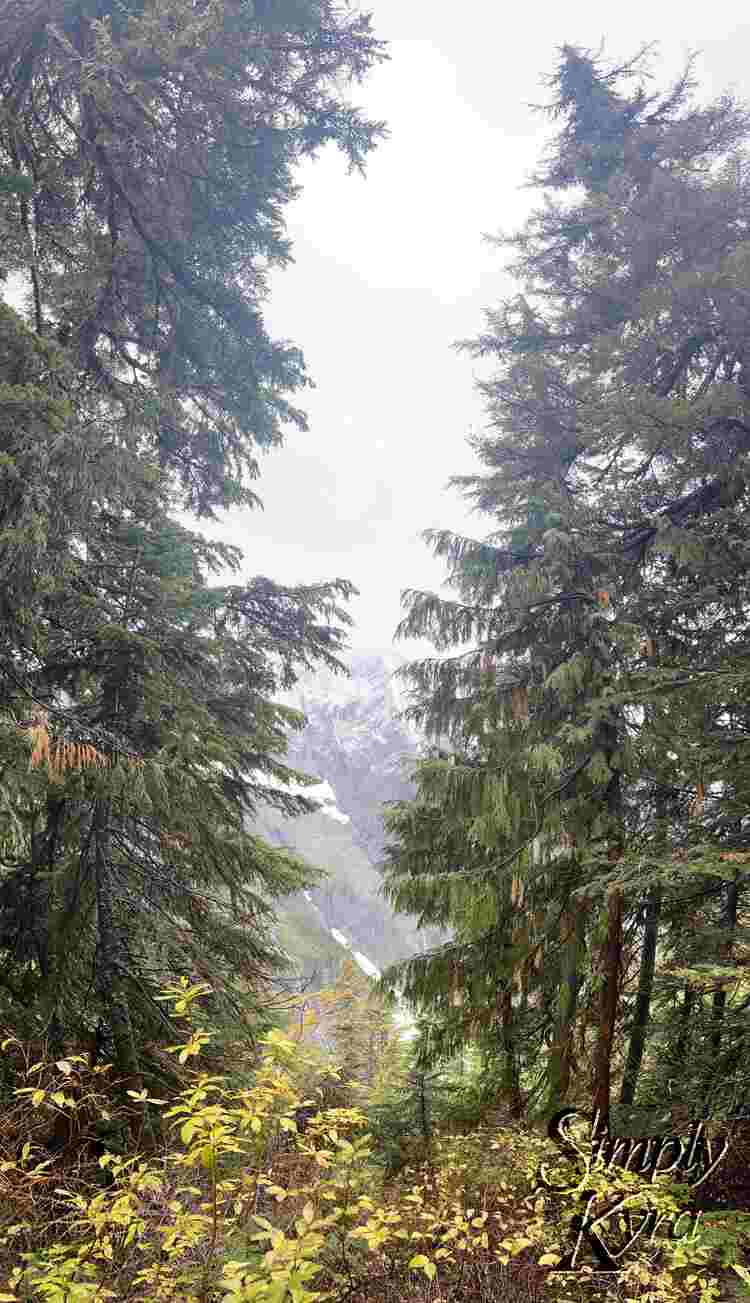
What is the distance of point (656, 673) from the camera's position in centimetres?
599

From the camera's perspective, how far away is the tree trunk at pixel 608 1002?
6.20 meters

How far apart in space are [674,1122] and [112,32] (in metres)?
11.7

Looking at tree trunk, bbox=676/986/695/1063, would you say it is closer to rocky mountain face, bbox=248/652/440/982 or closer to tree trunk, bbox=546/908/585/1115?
tree trunk, bbox=546/908/585/1115

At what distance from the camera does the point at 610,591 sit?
7648mm

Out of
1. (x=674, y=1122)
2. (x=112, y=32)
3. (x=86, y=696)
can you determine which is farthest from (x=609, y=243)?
(x=674, y=1122)

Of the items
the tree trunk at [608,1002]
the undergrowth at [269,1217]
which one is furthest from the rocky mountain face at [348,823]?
the undergrowth at [269,1217]

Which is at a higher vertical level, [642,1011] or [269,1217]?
[642,1011]

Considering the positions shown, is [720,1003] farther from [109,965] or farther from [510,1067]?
[109,965]

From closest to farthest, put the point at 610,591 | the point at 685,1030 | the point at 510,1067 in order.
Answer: the point at 685,1030 < the point at 610,591 < the point at 510,1067

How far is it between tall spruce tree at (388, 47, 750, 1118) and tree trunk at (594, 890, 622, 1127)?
27 mm

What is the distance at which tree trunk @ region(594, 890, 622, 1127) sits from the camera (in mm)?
6195

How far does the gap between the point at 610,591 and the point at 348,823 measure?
134m

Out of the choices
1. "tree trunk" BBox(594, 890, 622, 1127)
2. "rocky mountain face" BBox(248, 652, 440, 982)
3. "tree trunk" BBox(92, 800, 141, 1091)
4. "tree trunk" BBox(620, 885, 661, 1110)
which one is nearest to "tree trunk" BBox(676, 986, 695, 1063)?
"tree trunk" BBox(620, 885, 661, 1110)

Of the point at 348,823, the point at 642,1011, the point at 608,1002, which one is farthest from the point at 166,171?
the point at 348,823
